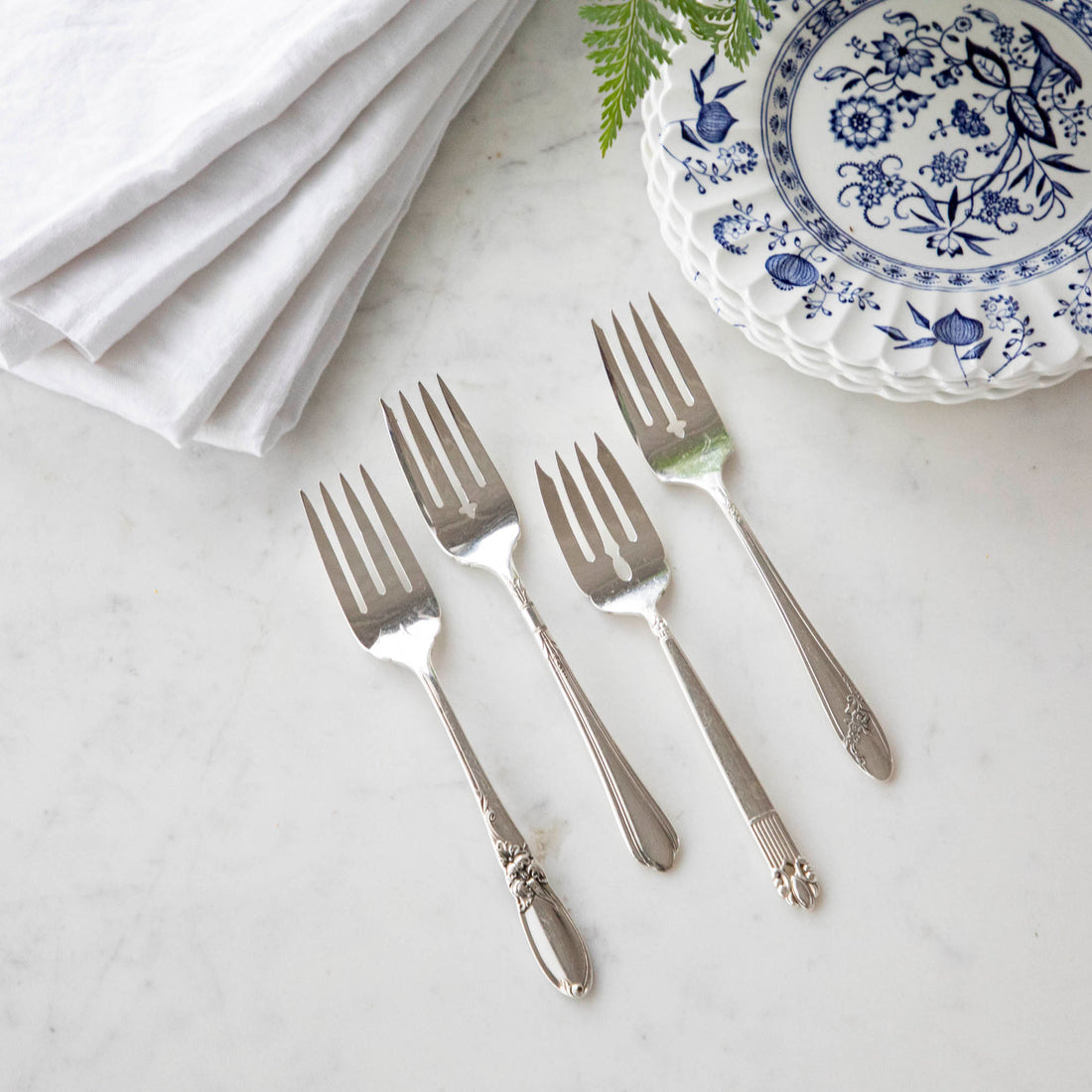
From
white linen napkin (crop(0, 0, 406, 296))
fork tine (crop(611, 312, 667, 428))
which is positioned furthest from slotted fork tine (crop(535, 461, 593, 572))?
white linen napkin (crop(0, 0, 406, 296))

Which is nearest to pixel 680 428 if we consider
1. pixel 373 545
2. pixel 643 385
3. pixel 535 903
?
pixel 643 385

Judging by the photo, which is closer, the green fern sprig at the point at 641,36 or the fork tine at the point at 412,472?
the green fern sprig at the point at 641,36

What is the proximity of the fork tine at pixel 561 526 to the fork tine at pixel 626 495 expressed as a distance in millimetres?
46

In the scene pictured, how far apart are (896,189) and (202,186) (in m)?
0.55

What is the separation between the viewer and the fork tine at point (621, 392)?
0.88 metres

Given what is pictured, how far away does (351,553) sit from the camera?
2.84ft

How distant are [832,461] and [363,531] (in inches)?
15.2

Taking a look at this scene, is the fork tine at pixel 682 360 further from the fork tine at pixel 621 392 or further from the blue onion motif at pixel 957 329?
the blue onion motif at pixel 957 329

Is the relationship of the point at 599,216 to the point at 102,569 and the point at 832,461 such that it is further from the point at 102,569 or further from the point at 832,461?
the point at 102,569

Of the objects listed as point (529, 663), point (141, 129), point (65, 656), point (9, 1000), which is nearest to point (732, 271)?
point (529, 663)

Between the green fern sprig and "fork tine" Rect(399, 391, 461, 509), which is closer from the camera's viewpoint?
the green fern sprig

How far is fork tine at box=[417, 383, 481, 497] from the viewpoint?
A: 0.88m

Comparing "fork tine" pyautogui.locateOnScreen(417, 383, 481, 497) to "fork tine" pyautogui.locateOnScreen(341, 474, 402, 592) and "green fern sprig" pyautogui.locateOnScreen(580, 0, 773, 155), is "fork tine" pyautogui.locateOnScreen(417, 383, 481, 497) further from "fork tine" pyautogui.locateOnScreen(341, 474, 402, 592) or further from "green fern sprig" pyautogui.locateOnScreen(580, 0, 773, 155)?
"green fern sprig" pyautogui.locateOnScreen(580, 0, 773, 155)

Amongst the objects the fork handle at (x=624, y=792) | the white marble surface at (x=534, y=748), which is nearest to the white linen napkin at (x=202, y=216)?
the white marble surface at (x=534, y=748)
